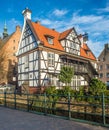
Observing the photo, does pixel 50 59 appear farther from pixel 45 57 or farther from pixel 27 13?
pixel 27 13

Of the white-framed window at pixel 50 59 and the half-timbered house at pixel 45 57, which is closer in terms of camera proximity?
the half-timbered house at pixel 45 57

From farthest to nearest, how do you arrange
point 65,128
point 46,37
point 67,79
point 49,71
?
point 46,37 < point 49,71 < point 67,79 < point 65,128

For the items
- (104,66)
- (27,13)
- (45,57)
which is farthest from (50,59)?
(104,66)

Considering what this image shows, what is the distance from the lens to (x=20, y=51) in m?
28.0

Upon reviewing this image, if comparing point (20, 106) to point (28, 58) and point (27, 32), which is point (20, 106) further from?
point (27, 32)

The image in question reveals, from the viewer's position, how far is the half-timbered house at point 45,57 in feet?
77.2

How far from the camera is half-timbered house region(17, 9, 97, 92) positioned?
2352 cm

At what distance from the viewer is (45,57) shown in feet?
78.3

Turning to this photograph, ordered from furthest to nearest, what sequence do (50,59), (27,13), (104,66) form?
(104,66) < (27,13) < (50,59)

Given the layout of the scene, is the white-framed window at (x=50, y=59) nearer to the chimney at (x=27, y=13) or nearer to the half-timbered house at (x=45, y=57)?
the half-timbered house at (x=45, y=57)

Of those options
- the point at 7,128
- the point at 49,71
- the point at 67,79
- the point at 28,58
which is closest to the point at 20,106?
the point at 7,128

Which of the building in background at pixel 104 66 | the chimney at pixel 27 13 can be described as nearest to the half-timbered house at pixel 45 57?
the chimney at pixel 27 13

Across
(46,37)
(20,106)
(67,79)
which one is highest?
(46,37)

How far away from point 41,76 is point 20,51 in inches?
293
